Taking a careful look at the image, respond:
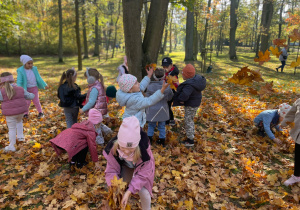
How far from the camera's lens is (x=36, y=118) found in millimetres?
6027

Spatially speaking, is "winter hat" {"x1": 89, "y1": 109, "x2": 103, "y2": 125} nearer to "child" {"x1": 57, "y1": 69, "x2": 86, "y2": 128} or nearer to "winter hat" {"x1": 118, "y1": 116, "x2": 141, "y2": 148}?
"child" {"x1": 57, "y1": 69, "x2": 86, "y2": 128}

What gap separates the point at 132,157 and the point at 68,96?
2.87 meters

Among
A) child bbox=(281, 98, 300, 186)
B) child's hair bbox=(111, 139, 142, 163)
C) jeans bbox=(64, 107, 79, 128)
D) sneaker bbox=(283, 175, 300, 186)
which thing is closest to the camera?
child's hair bbox=(111, 139, 142, 163)

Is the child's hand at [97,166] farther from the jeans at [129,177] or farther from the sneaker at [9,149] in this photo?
the sneaker at [9,149]

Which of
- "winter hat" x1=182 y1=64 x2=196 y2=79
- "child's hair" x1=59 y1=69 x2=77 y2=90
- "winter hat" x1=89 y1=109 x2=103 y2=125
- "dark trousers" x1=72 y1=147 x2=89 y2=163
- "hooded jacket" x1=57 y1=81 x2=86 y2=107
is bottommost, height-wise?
"dark trousers" x1=72 y1=147 x2=89 y2=163

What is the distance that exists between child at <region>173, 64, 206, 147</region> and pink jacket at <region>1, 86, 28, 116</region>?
3414 mm

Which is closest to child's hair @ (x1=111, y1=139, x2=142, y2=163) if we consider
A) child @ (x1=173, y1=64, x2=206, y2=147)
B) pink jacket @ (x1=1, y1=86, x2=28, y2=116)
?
child @ (x1=173, y1=64, x2=206, y2=147)

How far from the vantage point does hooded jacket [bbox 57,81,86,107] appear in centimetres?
425

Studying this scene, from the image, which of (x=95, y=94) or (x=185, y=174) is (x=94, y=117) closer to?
(x=95, y=94)

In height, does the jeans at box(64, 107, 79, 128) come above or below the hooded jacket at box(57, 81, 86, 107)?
below

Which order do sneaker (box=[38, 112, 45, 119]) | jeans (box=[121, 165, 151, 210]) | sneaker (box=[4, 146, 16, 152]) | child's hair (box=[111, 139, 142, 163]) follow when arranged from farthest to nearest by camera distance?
1. sneaker (box=[38, 112, 45, 119])
2. sneaker (box=[4, 146, 16, 152])
3. jeans (box=[121, 165, 151, 210])
4. child's hair (box=[111, 139, 142, 163])

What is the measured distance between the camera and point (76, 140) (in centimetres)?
334

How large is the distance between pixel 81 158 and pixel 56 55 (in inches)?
1375

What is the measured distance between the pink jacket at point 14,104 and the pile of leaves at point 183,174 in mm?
845
